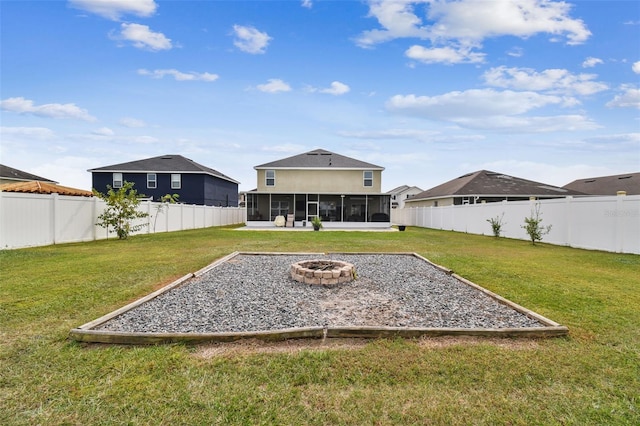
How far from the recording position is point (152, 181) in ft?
99.8

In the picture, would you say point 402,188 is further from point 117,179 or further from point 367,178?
point 117,179

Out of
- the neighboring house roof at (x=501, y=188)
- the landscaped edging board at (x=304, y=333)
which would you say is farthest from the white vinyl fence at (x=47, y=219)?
the neighboring house roof at (x=501, y=188)

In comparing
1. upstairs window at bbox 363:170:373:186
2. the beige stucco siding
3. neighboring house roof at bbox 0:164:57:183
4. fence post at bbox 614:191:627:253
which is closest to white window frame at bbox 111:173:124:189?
neighboring house roof at bbox 0:164:57:183

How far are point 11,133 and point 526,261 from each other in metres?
21.1

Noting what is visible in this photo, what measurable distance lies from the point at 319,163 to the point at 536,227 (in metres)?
17.3

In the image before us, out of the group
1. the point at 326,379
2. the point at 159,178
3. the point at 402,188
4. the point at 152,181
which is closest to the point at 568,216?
the point at 326,379

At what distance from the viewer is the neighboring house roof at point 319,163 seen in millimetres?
26703

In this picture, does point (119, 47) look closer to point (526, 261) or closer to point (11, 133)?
point (11, 133)

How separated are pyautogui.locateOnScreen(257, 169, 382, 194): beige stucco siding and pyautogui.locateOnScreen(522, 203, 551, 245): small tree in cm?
1334

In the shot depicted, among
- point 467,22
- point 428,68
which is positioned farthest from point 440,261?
point 428,68

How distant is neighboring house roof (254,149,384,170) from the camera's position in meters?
26.7

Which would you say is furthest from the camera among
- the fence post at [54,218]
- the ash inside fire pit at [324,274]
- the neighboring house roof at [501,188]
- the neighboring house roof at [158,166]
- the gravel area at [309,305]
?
the neighboring house roof at [158,166]

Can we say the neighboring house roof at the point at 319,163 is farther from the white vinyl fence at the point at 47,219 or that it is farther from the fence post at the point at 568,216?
the fence post at the point at 568,216

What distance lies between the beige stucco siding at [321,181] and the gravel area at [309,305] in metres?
20.5
